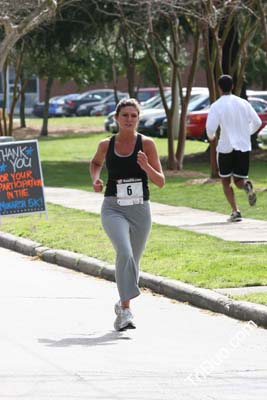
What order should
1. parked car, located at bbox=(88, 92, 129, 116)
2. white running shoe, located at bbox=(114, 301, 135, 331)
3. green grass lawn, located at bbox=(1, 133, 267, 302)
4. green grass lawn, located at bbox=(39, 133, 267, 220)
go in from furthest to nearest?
1. parked car, located at bbox=(88, 92, 129, 116)
2. green grass lawn, located at bbox=(39, 133, 267, 220)
3. green grass lawn, located at bbox=(1, 133, 267, 302)
4. white running shoe, located at bbox=(114, 301, 135, 331)

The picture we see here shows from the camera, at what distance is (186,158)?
105 ft

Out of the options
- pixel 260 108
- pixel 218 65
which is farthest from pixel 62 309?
pixel 260 108

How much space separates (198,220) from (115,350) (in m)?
8.17

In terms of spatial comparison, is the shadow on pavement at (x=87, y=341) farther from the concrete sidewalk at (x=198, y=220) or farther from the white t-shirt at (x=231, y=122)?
the white t-shirt at (x=231, y=122)

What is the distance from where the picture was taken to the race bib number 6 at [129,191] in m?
9.91

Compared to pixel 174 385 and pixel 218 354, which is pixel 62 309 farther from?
pixel 174 385

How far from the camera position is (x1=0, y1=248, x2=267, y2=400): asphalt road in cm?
756

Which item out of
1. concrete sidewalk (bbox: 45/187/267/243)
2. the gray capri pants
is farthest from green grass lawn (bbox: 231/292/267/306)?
concrete sidewalk (bbox: 45/187/267/243)

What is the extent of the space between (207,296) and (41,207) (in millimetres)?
7088

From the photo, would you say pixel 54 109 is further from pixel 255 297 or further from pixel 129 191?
pixel 129 191

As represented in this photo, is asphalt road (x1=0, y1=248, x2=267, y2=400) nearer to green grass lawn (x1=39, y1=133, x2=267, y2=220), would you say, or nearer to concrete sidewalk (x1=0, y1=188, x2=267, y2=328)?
concrete sidewalk (x1=0, y1=188, x2=267, y2=328)

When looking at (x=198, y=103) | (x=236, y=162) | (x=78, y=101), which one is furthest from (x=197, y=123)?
(x=78, y=101)

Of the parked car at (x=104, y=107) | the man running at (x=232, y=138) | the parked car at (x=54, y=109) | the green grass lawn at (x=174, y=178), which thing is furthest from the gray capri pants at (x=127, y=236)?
the parked car at (x=54, y=109)

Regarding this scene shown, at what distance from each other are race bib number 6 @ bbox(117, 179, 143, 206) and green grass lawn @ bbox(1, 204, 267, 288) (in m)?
1.64
